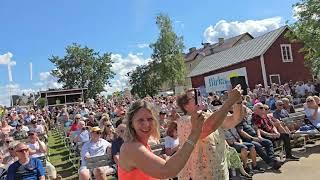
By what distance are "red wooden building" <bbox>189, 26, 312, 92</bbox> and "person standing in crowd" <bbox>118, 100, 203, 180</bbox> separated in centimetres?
3388

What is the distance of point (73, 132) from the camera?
1271 cm

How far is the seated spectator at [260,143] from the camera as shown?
9086mm

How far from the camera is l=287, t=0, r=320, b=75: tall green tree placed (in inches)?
1415

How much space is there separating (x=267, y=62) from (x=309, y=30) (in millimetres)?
4356

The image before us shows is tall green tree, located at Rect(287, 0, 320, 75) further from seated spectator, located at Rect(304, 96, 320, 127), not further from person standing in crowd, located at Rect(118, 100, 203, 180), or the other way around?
person standing in crowd, located at Rect(118, 100, 203, 180)

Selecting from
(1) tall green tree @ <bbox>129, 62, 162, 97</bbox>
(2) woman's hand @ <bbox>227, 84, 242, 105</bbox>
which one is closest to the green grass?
(2) woman's hand @ <bbox>227, 84, 242, 105</bbox>

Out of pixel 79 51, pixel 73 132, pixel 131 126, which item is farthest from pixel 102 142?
pixel 79 51

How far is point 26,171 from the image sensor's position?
22.0ft

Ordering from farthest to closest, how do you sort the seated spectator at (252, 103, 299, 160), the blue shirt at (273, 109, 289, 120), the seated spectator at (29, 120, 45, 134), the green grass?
the seated spectator at (29, 120, 45, 134) < the blue shirt at (273, 109, 289, 120) < the green grass < the seated spectator at (252, 103, 299, 160)

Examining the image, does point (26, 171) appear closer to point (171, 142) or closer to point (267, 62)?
point (171, 142)

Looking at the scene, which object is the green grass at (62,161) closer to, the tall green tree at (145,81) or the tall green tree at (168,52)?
the tall green tree at (168,52)

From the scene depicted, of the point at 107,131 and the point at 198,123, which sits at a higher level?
the point at 198,123

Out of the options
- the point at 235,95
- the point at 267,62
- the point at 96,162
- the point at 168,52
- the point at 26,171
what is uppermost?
the point at 168,52

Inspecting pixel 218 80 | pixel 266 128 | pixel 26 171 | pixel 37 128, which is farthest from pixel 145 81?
pixel 26 171
